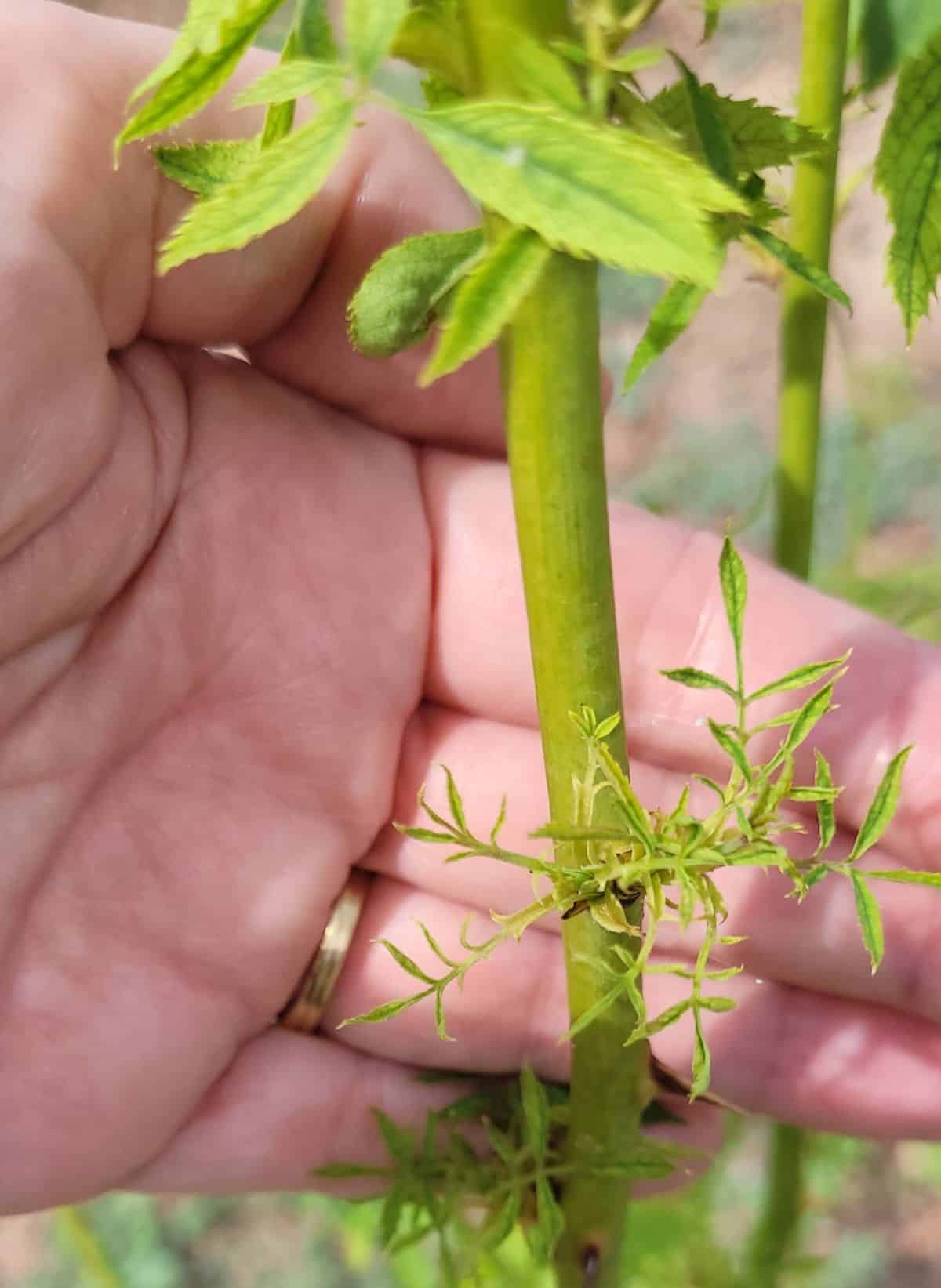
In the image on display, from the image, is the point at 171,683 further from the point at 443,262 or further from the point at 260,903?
the point at 443,262

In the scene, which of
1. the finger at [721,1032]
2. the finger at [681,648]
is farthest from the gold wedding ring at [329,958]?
the finger at [681,648]

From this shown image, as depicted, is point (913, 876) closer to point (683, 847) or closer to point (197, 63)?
point (683, 847)

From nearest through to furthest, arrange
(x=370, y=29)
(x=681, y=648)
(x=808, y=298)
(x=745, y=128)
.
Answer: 1. (x=370, y=29)
2. (x=745, y=128)
3. (x=808, y=298)
4. (x=681, y=648)

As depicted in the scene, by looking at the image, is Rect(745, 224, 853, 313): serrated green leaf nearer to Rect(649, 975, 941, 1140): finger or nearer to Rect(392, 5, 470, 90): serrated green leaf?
Rect(392, 5, 470, 90): serrated green leaf

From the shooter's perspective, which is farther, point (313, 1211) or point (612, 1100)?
point (313, 1211)

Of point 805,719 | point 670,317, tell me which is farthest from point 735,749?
point 670,317

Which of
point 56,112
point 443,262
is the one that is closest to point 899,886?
point 443,262

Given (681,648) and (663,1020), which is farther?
(681,648)
